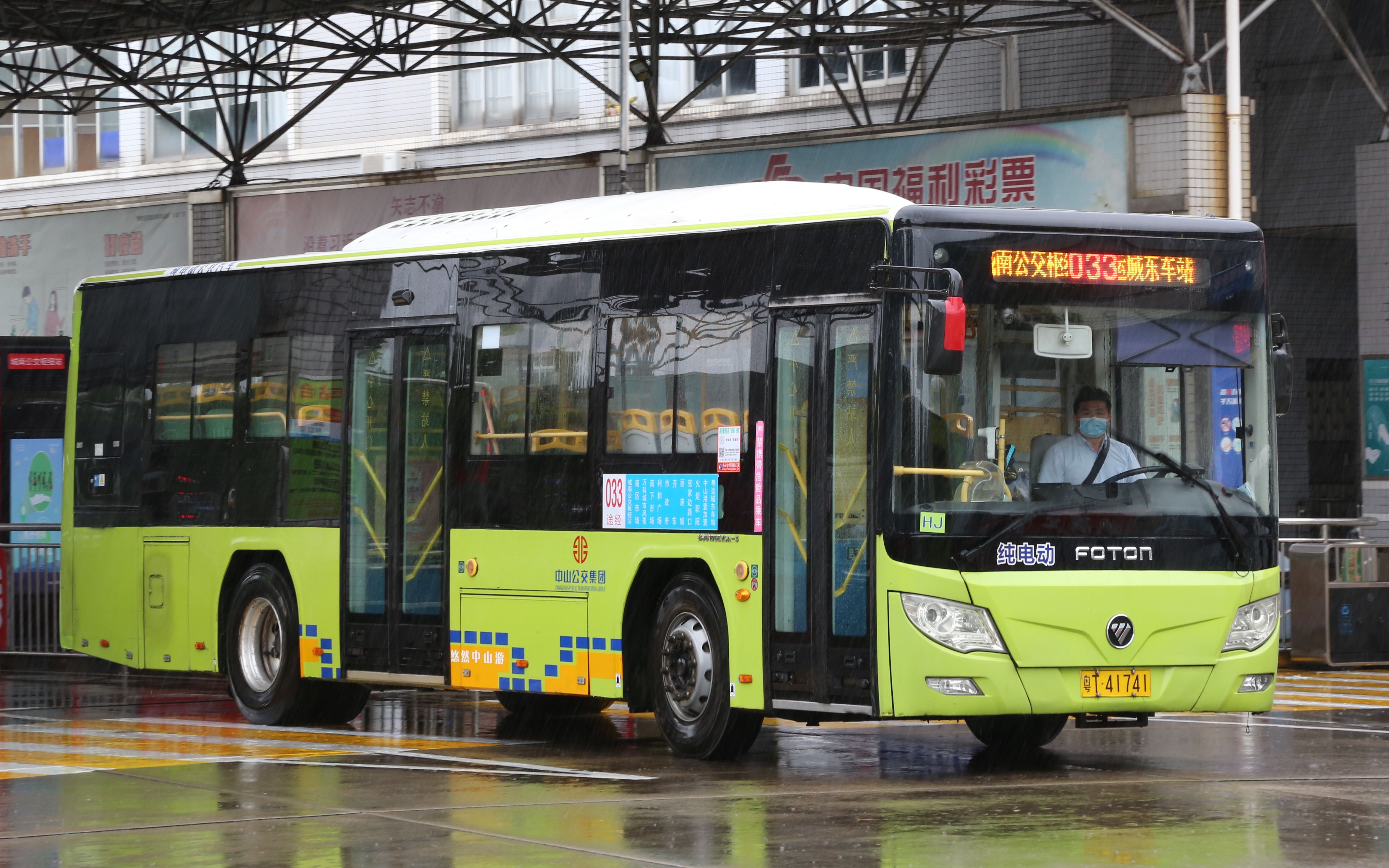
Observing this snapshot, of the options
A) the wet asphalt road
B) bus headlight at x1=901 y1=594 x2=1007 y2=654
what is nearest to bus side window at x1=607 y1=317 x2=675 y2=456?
the wet asphalt road

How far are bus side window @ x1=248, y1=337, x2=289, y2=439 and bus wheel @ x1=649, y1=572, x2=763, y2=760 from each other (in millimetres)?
3876

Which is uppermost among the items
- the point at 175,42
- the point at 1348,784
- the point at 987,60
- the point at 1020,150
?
the point at 175,42

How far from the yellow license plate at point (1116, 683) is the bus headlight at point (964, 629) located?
0.49 m

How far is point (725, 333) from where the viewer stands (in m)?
12.2

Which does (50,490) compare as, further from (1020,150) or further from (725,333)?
(725,333)

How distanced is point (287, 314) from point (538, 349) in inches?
107

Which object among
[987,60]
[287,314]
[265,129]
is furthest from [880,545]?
[265,129]

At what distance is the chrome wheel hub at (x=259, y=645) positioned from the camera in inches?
601

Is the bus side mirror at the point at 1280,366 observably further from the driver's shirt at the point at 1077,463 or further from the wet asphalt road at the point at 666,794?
the wet asphalt road at the point at 666,794

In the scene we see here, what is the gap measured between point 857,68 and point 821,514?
2306cm

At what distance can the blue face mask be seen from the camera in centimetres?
1130

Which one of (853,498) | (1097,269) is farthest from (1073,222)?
(853,498)

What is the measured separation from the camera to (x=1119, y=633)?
11.2 metres

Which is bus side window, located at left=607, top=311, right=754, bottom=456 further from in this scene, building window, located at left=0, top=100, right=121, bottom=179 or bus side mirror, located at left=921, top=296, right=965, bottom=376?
building window, located at left=0, top=100, right=121, bottom=179
